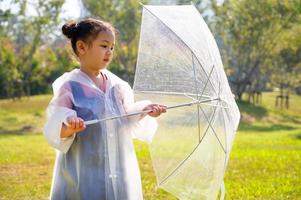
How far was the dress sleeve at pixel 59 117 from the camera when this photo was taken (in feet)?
10.2

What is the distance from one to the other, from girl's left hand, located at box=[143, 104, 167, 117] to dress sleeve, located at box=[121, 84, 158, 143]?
0.18ft

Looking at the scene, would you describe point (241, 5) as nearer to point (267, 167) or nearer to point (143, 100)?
point (267, 167)

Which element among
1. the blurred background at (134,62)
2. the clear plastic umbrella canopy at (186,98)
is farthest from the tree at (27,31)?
the clear plastic umbrella canopy at (186,98)

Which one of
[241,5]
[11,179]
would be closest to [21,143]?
[11,179]

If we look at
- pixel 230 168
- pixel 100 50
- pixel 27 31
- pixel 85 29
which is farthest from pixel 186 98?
pixel 27 31

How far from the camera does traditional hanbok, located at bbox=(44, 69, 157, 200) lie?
3227 millimetres

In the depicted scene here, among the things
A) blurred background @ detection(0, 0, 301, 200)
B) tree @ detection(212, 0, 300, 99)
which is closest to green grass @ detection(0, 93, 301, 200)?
blurred background @ detection(0, 0, 301, 200)

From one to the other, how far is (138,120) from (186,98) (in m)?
0.32

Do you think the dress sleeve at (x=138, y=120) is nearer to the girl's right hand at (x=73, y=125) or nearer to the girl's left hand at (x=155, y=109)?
the girl's left hand at (x=155, y=109)

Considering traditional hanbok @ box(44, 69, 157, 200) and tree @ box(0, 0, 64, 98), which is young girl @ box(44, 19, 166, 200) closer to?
traditional hanbok @ box(44, 69, 157, 200)

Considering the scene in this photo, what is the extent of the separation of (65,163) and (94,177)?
183mm

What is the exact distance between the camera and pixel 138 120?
11.4ft

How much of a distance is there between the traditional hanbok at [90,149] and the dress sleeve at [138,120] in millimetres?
107

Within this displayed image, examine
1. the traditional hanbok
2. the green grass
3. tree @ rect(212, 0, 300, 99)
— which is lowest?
the green grass
